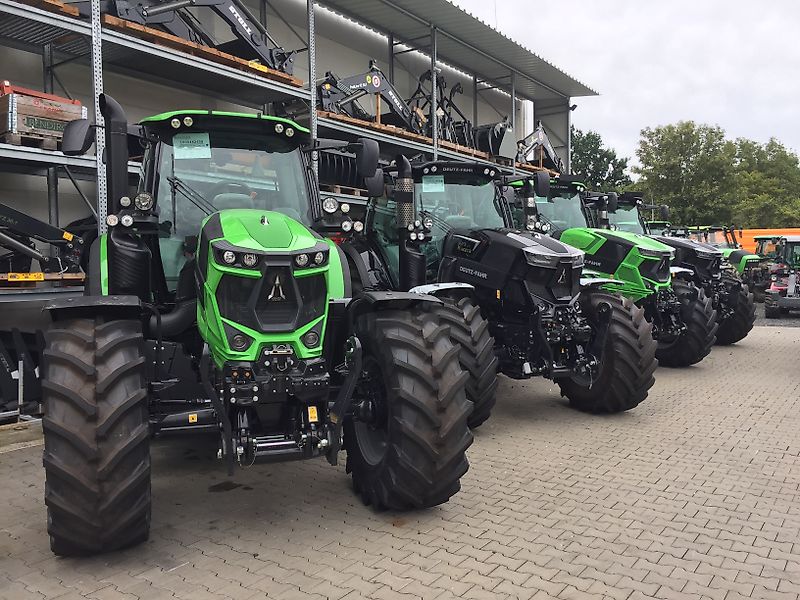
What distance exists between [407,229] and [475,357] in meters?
1.45

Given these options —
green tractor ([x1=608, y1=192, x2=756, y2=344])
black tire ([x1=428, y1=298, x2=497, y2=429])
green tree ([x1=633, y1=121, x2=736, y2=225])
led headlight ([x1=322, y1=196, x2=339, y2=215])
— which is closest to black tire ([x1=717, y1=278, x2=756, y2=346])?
green tractor ([x1=608, y1=192, x2=756, y2=344])

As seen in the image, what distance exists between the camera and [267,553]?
11.6 ft

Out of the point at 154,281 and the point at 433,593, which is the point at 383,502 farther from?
the point at 154,281

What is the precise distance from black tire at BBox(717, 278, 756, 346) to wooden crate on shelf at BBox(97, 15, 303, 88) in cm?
839

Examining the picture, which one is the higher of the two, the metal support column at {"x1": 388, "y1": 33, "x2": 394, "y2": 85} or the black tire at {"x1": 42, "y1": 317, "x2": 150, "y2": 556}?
the metal support column at {"x1": 388, "y1": 33, "x2": 394, "y2": 85}

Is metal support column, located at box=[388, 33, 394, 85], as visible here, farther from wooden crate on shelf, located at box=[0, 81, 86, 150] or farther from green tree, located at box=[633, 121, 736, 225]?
green tree, located at box=[633, 121, 736, 225]

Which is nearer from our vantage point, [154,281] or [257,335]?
[257,335]

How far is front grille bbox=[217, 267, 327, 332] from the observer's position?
11.9ft

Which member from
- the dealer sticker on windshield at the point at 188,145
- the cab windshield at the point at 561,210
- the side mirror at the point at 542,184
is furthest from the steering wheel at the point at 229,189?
the cab windshield at the point at 561,210

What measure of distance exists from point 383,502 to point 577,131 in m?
51.5

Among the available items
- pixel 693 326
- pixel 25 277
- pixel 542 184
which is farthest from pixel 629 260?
pixel 25 277

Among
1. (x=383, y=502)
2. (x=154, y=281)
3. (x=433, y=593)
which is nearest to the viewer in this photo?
(x=433, y=593)

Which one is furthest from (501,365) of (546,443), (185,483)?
(185,483)

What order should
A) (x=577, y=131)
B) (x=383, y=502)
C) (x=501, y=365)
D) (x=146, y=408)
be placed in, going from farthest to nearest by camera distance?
(x=577, y=131) → (x=501, y=365) → (x=383, y=502) → (x=146, y=408)
